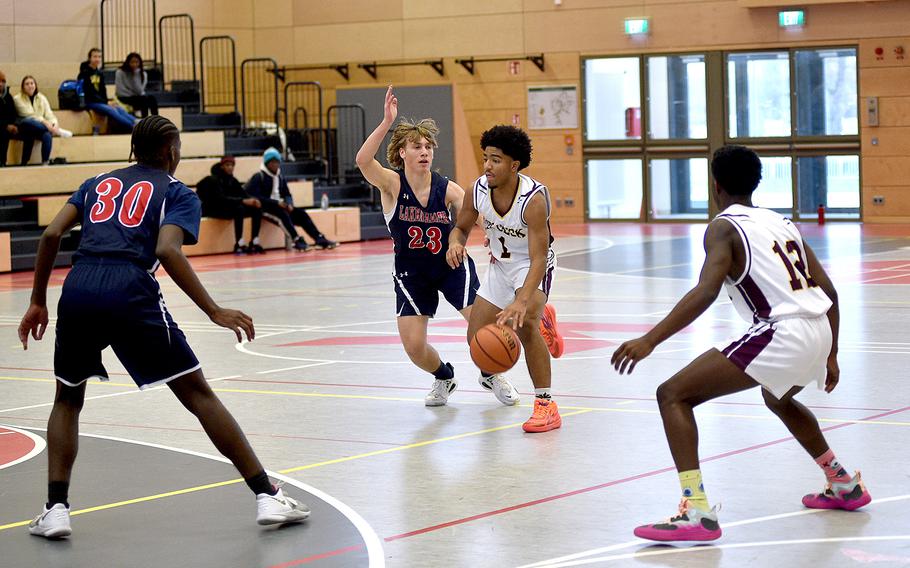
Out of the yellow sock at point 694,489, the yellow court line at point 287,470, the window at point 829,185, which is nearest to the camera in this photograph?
the yellow sock at point 694,489

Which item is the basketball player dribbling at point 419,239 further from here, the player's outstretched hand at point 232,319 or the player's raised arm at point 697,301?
the player's raised arm at point 697,301

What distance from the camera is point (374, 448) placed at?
7.00 meters

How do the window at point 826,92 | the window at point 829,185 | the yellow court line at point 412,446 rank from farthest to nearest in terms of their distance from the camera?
the window at point 829,185 < the window at point 826,92 < the yellow court line at point 412,446

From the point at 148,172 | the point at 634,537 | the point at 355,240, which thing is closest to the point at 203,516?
the point at 148,172

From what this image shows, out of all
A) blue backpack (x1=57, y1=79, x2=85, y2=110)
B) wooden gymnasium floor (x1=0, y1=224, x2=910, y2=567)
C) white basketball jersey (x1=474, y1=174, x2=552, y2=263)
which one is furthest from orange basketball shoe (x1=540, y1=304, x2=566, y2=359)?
blue backpack (x1=57, y1=79, x2=85, y2=110)

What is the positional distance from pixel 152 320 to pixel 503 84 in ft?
74.6

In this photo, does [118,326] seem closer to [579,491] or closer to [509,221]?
[579,491]

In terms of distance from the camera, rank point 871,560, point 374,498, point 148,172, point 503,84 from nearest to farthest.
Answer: point 871,560 → point 148,172 → point 374,498 → point 503,84

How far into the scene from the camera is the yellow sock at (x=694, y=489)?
5.04 metres

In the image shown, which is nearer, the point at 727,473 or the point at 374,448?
the point at 727,473

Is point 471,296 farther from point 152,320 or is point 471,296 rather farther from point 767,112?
point 767,112

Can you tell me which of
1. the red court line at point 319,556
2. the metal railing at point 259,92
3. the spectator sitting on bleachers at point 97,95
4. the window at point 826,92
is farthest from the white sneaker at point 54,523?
the metal railing at point 259,92

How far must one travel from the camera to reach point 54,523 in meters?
5.30

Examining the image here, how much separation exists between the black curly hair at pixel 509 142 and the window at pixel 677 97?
1923 cm
